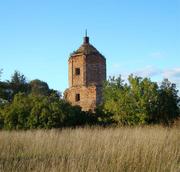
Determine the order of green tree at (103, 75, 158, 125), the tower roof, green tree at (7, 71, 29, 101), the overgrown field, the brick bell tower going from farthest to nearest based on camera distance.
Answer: green tree at (7, 71, 29, 101) < the tower roof < the brick bell tower < green tree at (103, 75, 158, 125) < the overgrown field

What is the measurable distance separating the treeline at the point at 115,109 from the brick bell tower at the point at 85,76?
9.04 metres

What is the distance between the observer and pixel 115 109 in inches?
977

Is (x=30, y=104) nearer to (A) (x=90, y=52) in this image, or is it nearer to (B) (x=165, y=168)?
(A) (x=90, y=52)

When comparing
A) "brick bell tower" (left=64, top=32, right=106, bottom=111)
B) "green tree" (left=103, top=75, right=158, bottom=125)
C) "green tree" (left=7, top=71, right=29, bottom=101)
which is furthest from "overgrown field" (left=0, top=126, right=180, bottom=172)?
"green tree" (left=7, top=71, right=29, bottom=101)

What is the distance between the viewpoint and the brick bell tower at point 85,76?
117 ft

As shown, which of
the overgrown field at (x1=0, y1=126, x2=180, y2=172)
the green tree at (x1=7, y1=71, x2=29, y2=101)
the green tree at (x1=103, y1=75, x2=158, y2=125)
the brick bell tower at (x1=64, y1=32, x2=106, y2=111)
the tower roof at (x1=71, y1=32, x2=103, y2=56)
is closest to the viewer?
the overgrown field at (x1=0, y1=126, x2=180, y2=172)

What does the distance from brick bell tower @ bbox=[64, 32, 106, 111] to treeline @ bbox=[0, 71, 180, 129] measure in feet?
29.6

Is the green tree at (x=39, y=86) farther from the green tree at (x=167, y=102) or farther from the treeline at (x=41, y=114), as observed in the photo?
the green tree at (x=167, y=102)

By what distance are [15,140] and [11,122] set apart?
1196 cm

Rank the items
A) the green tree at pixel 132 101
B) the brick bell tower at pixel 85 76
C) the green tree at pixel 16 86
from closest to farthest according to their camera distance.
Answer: the green tree at pixel 132 101, the brick bell tower at pixel 85 76, the green tree at pixel 16 86

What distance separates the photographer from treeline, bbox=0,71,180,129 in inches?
960

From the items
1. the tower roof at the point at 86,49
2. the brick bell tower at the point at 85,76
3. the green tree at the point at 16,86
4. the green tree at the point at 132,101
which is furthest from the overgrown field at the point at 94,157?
the green tree at the point at 16,86

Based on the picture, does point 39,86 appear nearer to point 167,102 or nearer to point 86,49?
point 86,49

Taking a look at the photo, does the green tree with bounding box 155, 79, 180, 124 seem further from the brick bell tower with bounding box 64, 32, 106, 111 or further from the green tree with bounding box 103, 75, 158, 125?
the brick bell tower with bounding box 64, 32, 106, 111
